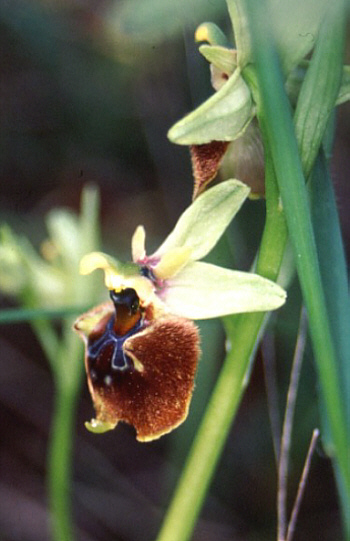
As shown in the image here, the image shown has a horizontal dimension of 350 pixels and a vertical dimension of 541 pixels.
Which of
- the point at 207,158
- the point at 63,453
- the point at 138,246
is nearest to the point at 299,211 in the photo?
the point at 207,158

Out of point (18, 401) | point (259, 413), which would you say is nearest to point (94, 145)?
point (18, 401)

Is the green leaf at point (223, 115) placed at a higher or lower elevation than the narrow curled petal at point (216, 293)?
higher

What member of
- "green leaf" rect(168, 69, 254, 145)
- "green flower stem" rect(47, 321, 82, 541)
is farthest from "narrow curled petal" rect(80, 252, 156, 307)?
"green flower stem" rect(47, 321, 82, 541)

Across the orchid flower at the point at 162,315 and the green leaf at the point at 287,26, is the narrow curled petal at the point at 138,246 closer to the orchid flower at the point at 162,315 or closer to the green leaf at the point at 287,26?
the orchid flower at the point at 162,315

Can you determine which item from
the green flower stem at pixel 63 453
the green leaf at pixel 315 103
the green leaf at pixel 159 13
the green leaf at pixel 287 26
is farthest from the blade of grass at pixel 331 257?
the green flower stem at pixel 63 453

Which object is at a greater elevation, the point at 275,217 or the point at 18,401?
the point at 275,217

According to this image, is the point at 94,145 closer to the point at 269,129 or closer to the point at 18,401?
the point at 18,401

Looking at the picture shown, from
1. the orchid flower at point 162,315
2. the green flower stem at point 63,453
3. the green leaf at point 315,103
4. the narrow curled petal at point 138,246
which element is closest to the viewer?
the green leaf at point 315,103
